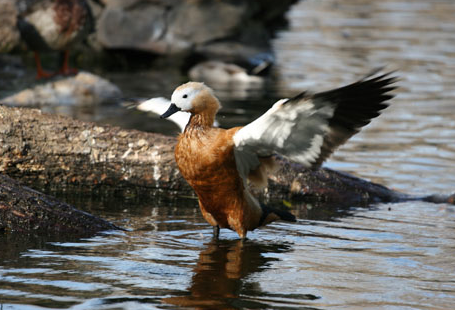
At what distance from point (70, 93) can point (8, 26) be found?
8.49 ft

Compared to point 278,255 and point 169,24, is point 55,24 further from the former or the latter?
point 278,255

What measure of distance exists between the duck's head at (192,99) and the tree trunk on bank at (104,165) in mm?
1497

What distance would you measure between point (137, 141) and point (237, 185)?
1.72m

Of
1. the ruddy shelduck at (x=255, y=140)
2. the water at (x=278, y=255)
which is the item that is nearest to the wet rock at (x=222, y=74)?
the water at (x=278, y=255)

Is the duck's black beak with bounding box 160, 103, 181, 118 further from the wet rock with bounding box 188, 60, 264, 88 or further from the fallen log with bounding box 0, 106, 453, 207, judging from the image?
the wet rock with bounding box 188, 60, 264, 88

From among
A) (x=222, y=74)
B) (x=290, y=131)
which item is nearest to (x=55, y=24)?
(x=222, y=74)

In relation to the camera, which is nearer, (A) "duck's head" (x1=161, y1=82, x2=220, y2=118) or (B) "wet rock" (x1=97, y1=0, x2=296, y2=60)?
(A) "duck's head" (x1=161, y1=82, x2=220, y2=118)

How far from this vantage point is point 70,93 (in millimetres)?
12445

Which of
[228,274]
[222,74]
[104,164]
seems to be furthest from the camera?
[222,74]

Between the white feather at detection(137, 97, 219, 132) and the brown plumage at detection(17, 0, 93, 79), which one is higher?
the brown plumage at detection(17, 0, 93, 79)

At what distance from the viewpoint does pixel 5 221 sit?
19.4 feet

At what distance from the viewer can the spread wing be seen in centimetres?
528

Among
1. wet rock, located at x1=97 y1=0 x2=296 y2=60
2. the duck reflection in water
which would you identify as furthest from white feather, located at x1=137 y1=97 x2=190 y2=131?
wet rock, located at x1=97 y1=0 x2=296 y2=60

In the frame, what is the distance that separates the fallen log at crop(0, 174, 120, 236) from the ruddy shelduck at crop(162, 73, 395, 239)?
91 centimetres
